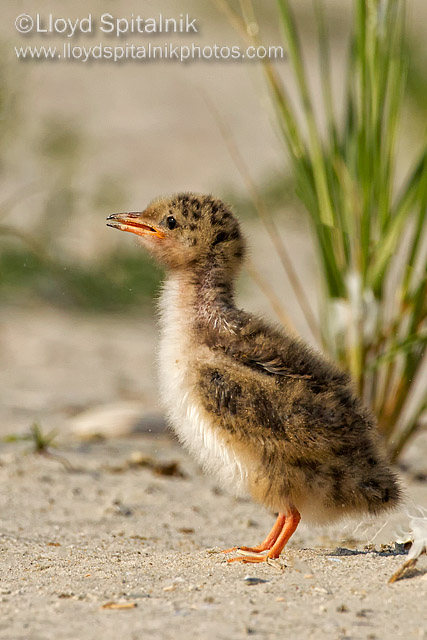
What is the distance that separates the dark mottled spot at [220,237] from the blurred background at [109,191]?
40cm

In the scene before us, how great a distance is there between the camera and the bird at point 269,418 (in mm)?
3035

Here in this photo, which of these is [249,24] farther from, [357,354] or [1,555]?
[1,555]

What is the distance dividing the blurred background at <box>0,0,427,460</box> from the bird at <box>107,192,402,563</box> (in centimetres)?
72

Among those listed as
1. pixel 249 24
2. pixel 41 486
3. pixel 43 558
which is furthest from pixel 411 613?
pixel 249 24

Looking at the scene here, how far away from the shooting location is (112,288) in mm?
8695

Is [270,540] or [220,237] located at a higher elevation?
[220,237]

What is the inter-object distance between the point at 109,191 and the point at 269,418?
23.6 ft

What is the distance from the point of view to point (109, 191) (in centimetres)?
991

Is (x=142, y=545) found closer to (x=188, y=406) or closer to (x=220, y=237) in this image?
(x=188, y=406)

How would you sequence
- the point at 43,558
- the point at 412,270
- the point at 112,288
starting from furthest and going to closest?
the point at 112,288
the point at 412,270
the point at 43,558

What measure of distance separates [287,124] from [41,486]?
211 cm

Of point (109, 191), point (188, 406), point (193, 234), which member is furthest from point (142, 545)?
point (109, 191)

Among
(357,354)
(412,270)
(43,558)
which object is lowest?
(43,558)

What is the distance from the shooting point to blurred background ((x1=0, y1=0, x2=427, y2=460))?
6695mm
